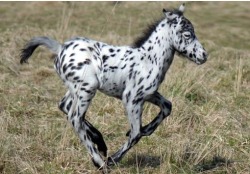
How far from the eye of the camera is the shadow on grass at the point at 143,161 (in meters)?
5.12

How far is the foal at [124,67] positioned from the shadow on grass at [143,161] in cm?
47

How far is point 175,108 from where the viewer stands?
257 inches

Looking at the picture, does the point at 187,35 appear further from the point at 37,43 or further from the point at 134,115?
the point at 37,43

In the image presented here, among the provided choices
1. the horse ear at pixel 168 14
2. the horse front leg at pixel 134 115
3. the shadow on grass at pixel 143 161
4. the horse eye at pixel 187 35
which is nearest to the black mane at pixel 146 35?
Answer: the horse ear at pixel 168 14

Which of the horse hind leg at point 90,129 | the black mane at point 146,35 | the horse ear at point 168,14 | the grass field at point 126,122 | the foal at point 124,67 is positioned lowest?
the grass field at point 126,122

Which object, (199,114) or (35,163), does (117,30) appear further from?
(35,163)

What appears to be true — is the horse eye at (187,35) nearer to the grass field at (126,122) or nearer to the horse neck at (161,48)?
the horse neck at (161,48)

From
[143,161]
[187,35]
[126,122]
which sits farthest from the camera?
[126,122]

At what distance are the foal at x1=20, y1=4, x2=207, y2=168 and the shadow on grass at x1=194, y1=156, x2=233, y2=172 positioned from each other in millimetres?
809

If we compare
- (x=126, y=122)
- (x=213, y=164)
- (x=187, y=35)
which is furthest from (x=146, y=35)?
(x=126, y=122)

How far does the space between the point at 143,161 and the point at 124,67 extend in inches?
45.9

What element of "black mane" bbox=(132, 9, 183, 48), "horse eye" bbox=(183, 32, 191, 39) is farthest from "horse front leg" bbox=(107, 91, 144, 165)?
"horse eye" bbox=(183, 32, 191, 39)

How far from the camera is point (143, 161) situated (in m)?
5.24

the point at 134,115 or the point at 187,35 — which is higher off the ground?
the point at 187,35
